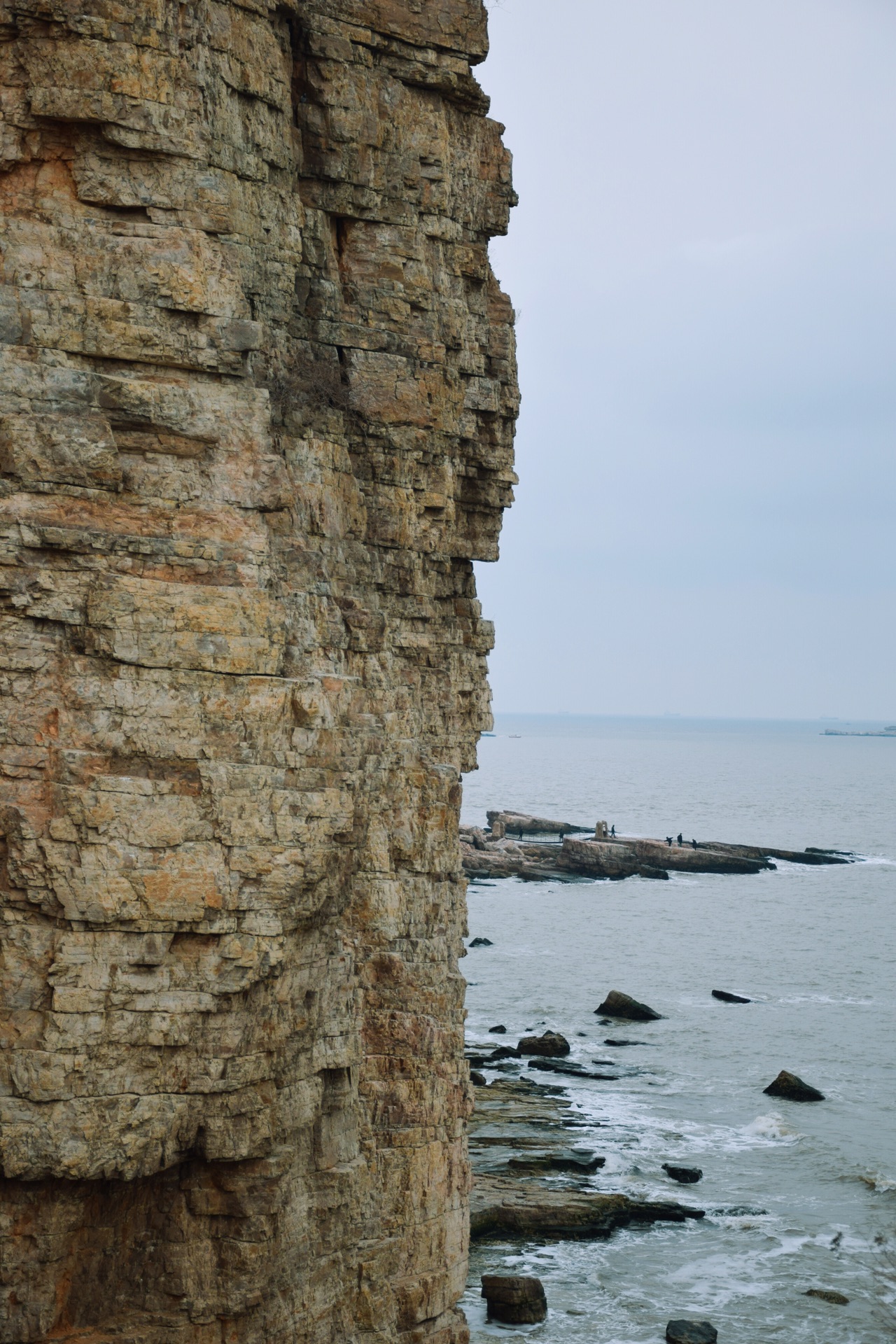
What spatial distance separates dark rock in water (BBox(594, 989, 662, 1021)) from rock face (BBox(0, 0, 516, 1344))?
3863cm

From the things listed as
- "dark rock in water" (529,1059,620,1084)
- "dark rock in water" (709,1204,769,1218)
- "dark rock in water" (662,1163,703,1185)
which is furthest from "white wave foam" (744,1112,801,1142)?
"dark rock in water" (709,1204,769,1218)

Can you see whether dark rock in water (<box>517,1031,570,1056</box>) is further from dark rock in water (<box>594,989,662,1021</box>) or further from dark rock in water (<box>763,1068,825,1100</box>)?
dark rock in water (<box>763,1068,825,1100</box>)

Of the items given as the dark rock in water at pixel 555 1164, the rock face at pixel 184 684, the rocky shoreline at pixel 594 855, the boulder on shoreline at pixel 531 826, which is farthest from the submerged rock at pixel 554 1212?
the boulder on shoreline at pixel 531 826

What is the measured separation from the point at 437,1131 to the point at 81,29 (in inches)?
478

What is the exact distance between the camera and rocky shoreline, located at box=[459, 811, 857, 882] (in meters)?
88.8

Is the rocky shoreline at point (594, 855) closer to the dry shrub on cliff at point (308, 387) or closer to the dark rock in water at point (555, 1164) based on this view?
the dark rock in water at point (555, 1164)

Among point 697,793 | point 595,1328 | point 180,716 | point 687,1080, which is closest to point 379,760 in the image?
point 180,716

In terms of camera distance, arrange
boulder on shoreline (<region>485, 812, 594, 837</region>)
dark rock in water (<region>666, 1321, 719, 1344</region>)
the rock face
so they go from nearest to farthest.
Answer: the rock face → dark rock in water (<region>666, 1321, 719, 1344</region>) → boulder on shoreline (<region>485, 812, 594, 837</region>)

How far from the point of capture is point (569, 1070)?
4450 centimetres

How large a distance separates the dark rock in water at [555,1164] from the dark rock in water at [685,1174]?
5.57 feet

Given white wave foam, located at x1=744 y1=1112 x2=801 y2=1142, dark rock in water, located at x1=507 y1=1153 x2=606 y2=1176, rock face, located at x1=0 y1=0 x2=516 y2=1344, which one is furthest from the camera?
white wave foam, located at x1=744 y1=1112 x2=801 y2=1142

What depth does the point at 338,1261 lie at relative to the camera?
47.5 feet

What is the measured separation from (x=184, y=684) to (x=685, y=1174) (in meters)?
27.0

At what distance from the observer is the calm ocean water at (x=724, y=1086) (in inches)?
1111
